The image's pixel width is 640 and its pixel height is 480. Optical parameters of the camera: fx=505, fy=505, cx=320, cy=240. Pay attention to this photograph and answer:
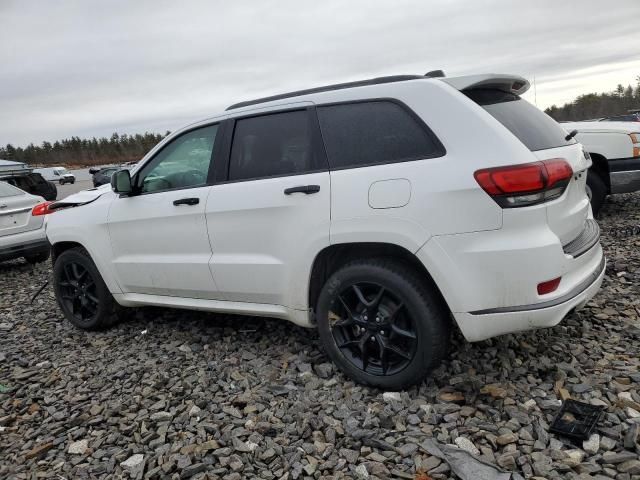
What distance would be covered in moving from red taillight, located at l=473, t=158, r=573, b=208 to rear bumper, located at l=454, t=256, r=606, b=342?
1.74 feet

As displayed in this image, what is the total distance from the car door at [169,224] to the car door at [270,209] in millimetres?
161

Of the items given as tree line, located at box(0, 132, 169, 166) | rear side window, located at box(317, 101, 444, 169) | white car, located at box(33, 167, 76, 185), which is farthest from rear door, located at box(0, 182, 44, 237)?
tree line, located at box(0, 132, 169, 166)

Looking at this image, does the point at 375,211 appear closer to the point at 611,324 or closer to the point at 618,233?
the point at 611,324

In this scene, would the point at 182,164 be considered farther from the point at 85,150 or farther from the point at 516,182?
the point at 85,150

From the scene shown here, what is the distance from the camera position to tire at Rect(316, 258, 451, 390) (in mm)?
2760

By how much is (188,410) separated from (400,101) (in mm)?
2236

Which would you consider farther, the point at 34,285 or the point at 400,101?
the point at 34,285

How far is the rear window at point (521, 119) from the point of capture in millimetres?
2775

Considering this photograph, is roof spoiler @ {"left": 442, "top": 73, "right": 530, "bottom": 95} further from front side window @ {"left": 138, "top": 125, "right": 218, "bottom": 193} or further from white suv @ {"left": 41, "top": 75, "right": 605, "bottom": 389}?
front side window @ {"left": 138, "top": 125, "right": 218, "bottom": 193}

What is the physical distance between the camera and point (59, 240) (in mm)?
4562

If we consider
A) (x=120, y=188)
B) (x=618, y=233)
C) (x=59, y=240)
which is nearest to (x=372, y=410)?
(x=120, y=188)

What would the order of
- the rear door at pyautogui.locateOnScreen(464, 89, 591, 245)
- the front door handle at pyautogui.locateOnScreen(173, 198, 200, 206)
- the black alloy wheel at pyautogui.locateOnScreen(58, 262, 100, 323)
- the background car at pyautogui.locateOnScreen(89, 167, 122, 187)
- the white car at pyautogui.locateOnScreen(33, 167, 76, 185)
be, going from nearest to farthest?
the rear door at pyautogui.locateOnScreen(464, 89, 591, 245)
the front door handle at pyautogui.locateOnScreen(173, 198, 200, 206)
the black alloy wheel at pyautogui.locateOnScreen(58, 262, 100, 323)
the background car at pyautogui.locateOnScreen(89, 167, 122, 187)
the white car at pyautogui.locateOnScreen(33, 167, 76, 185)

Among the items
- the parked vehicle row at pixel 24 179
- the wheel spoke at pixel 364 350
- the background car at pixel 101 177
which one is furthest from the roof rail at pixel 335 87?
the background car at pixel 101 177

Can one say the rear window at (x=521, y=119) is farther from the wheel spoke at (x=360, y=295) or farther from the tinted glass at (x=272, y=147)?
the wheel spoke at (x=360, y=295)
